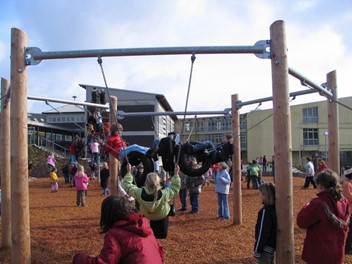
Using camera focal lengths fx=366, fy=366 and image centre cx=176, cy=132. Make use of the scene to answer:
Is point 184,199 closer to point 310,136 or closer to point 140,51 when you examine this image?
point 140,51

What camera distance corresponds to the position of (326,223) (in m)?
3.78

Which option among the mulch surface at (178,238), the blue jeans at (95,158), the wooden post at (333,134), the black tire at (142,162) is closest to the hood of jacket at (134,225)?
the black tire at (142,162)

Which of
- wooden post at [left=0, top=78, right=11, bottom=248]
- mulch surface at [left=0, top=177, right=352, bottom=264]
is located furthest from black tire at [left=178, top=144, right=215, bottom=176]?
wooden post at [left=0, top=78, right=11, bottom=248]

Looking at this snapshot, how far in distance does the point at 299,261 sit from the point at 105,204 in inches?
166

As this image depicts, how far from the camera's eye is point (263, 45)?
4.36m

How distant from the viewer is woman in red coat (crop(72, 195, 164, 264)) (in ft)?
8.85

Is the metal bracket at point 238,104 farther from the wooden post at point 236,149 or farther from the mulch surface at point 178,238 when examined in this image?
the mulch surface at point 178,238

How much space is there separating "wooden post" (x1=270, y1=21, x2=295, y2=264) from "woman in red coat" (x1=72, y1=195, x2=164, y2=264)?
170 centimetres

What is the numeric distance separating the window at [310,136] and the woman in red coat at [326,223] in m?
53.3

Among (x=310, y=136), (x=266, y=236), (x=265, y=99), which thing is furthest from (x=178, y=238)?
(x=310, y=136)

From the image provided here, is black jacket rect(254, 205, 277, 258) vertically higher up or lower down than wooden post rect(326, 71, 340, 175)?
lower down

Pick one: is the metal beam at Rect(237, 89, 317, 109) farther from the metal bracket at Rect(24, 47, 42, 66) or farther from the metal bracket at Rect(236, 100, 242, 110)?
the metal bracket at Rect(24, 47, 42, 66)

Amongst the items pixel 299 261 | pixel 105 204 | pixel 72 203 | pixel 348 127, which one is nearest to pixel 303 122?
→ pixel 348 127

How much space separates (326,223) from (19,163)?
11.8 ft
